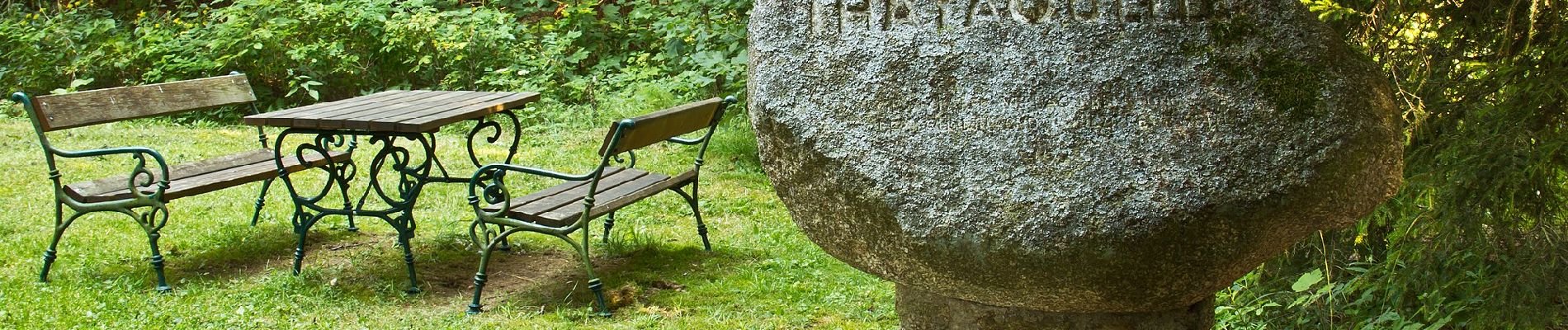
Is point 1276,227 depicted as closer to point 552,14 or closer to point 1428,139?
point 1428,139

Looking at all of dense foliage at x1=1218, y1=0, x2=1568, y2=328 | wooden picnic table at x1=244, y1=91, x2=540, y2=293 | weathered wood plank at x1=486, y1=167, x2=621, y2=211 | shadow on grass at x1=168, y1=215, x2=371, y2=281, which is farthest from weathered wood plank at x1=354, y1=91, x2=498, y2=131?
dense foliage at x1=1218, y1=0, x2=1568, y2=328

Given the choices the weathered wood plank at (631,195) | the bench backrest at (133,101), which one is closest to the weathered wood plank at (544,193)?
the weathered wood plank at (631,195)

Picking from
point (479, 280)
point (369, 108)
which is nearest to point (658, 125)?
point (479, 280)

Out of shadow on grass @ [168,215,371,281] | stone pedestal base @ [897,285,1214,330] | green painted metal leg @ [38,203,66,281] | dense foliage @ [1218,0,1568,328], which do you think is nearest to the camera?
stone pedestal base @ [897,285,1214,330]

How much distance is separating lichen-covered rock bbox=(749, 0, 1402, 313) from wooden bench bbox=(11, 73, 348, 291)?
268 centimetres

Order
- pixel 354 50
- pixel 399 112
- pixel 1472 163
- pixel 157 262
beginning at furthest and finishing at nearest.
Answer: pixel 354 50
pixel 399 112
pixel 157 262
pixel 1472 163

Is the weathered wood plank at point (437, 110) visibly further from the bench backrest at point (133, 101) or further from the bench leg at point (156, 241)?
the bench backrest at point (133, 101)

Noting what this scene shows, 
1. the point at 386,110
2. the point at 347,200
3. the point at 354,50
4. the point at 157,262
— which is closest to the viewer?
the point at 157,262

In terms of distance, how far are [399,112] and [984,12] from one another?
2.72 meters

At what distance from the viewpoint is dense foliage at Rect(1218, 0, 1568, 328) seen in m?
2.82

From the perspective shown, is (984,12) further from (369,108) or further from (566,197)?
Result: (369,108)

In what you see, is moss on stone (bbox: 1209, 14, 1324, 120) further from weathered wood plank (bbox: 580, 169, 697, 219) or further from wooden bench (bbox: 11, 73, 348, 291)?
wooden bench (bbox: 11, 73, 348, 291)

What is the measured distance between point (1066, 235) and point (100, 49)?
8.54 m

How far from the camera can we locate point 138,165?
401cm
